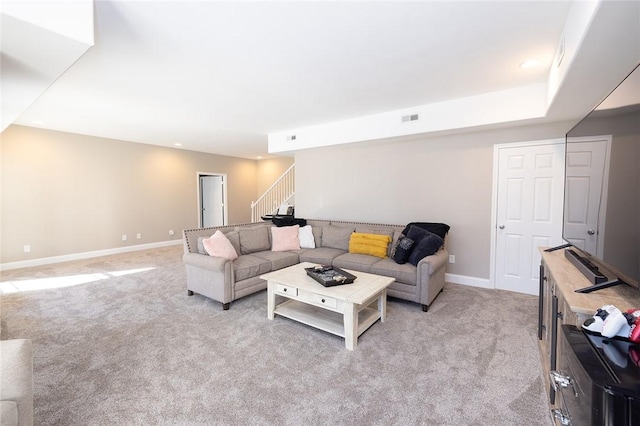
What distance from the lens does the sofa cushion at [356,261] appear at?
3450 millimetres

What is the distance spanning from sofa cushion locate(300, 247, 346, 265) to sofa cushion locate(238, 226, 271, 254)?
1.99 feet

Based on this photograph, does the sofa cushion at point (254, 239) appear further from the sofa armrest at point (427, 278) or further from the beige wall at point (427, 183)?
Result: the sofa armrest at point (427, 278)

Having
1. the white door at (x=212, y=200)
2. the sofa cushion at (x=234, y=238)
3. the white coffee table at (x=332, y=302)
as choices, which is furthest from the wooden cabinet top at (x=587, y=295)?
the white door at (x=212, y=200)

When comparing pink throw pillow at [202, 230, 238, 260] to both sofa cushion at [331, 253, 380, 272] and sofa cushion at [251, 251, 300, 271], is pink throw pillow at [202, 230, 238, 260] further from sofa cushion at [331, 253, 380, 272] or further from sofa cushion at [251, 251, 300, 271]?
sofa cushion at [331, 253, 380, 272]

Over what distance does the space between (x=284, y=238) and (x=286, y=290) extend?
1.66 metres

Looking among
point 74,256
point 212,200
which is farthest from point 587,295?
point 212,200

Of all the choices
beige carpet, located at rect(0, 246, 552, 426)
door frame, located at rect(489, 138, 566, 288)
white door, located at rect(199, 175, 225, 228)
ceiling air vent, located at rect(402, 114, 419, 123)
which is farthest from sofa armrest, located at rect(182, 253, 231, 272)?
white door, located at rect(199, 175, 225, 228)

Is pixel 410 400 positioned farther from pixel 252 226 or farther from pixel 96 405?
pixel 252 226

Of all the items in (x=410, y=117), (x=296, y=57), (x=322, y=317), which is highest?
(x=296, y=57)

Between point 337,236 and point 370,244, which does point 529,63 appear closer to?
point 370,244

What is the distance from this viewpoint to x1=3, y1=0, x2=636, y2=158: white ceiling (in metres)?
1.87

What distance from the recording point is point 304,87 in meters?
3.14

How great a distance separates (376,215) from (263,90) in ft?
8.63

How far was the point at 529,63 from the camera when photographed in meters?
2.57
